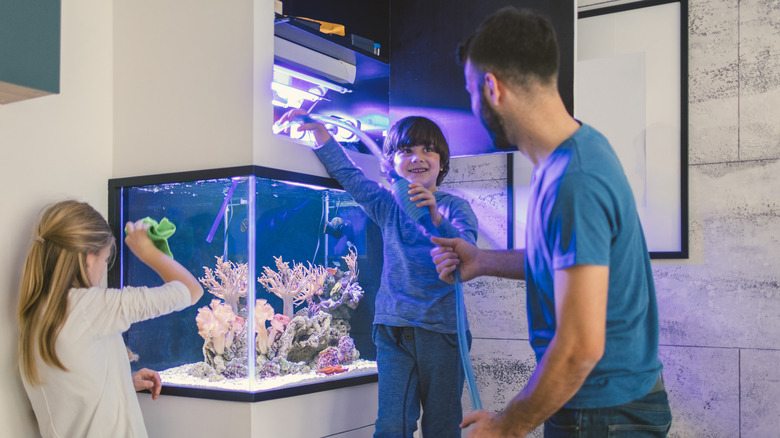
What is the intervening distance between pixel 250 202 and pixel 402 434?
0.89 meters

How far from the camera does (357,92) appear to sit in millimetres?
2855

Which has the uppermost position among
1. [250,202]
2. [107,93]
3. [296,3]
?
[296,3]

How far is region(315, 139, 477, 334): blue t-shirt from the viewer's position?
7.43 feet

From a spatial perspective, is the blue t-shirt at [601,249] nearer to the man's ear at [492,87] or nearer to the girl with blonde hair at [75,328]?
the man's ear at [492,87]

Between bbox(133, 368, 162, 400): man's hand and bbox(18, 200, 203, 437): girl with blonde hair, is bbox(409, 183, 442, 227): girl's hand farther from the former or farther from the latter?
bbox(133, 368, 162, 400): man's hand

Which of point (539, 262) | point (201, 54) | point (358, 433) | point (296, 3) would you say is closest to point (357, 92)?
point (296, 3)

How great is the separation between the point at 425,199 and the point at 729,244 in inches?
48.3

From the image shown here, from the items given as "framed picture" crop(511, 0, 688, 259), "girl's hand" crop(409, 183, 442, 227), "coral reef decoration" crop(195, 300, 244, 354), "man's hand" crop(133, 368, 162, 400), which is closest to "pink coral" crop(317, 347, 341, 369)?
"coral reef decoration" crop(195, 300, 244, 354)

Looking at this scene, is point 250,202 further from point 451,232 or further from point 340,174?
point 451,232

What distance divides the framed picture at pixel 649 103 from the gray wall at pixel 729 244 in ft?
0.14

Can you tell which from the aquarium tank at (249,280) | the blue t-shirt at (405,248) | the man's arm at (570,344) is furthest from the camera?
the blue t-shirt at (405,248)

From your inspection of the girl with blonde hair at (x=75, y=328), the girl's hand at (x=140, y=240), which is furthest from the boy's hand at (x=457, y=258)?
the girl's hand at (x=140, y=240)

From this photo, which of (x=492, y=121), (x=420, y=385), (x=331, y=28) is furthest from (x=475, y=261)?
(x=331, y=28)

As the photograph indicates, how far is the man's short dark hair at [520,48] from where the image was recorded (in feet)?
4.12
